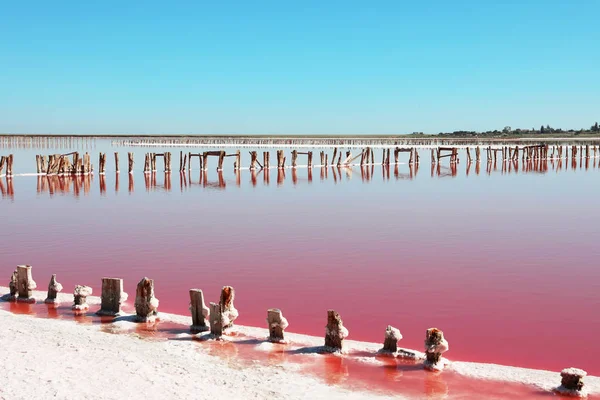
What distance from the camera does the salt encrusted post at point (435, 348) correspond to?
20.8 feet

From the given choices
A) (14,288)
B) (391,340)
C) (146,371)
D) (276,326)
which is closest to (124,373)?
(146,371)

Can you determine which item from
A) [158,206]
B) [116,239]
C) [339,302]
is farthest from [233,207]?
[339,302]

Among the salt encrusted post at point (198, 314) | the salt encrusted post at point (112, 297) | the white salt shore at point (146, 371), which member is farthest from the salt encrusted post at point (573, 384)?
the salt encrusted post at point (112, 297)

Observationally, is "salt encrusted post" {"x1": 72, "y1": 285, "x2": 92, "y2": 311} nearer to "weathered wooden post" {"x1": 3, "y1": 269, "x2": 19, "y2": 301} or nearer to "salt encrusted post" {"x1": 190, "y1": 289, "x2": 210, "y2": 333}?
"weathered wooden post" {"x1": 3, "y1": 269, "x2": 19, "y2": 301}

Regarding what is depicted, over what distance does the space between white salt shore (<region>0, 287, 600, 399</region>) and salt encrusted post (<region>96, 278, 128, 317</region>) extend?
854 millimetres

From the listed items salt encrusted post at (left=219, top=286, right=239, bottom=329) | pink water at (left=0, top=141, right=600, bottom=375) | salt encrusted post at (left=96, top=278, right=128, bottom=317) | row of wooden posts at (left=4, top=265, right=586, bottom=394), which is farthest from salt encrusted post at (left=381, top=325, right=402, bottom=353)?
salt encrusted post at (left=96, top=278, right=128, bottom=317)

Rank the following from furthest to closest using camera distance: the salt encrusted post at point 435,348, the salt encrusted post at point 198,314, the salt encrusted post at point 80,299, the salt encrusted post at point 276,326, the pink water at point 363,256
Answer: the salt encrusted post at point 80,299, the pink water at point 363,256, the salt encrusted post at point 198,314, the salt encrusted post at point 276,326, the salt encrusted post at point 435,348

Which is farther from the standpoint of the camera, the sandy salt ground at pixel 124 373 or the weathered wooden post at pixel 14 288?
the weathered wooden post at pixel 14 288

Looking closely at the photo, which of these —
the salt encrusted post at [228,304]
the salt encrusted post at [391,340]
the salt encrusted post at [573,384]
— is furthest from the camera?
the salt encrusted post at [228,304]

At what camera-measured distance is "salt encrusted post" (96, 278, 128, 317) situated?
816 cm

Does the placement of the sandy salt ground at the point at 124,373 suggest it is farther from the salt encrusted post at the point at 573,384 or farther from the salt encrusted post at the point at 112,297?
the salt encrusted post at the point at 573,384

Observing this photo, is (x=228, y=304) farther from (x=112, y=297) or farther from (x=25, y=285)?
(x=25, y=285)

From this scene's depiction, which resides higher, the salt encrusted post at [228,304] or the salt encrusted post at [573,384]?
the salt encrusted post at [228,304]

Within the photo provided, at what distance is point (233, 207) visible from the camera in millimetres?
19094
